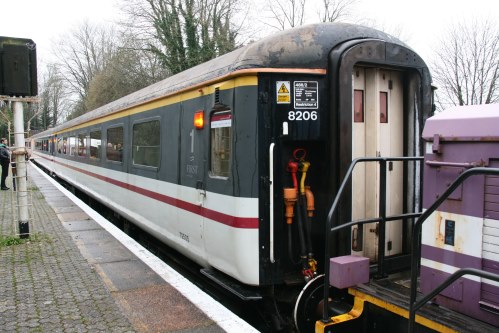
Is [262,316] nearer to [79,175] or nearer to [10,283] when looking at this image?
[10,283]

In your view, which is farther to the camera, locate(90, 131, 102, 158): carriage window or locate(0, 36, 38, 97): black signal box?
locate(90, 131, 102, 158): carriage window

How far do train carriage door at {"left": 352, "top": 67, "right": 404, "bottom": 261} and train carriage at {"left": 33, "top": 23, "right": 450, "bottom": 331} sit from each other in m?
0.01

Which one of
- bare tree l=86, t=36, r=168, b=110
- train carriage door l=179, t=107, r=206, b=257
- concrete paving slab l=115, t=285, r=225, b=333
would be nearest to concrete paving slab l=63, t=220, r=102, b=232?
train carriage door l=179, t=107, r=206, b=257

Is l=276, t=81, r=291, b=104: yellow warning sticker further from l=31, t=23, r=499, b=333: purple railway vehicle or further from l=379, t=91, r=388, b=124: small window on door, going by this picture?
l=379, t=91, r=388, b=124: small window on door

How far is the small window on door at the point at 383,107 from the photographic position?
177 inches

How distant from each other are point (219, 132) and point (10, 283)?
302cm

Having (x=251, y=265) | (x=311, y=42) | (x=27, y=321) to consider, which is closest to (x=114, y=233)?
(x=27, y=321)

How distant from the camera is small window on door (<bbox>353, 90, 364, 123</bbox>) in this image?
4.38 meters

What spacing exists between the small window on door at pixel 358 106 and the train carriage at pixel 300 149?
14mm

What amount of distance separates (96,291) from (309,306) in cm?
236

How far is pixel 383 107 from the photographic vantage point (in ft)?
14.9

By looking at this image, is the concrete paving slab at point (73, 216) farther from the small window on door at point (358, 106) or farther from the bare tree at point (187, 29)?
the bare tree at point (187, 29)

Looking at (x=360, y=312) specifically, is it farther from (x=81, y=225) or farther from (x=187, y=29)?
(x=187, y=29)

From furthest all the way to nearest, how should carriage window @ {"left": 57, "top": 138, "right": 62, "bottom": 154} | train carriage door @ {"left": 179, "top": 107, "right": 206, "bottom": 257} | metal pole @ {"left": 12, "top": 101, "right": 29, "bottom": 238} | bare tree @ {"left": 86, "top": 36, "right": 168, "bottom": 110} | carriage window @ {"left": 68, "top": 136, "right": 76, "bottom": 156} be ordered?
bare tree @ {"left": 86, "top": 36, "right": 168, "bottom": 110} → carriage window @ {"left": 57, "top": 138, "right": 62, "bottom": 154} → carriage window @ {"left": 68, "top": 136, "right": 76, "bottom": 156} → metal pole @ {"left": 12, "top": 101, "right": 29, "bottom": 238} → train carriage door @ {"left": 179, "top": 107, "right": 206, "bottom": 257}
